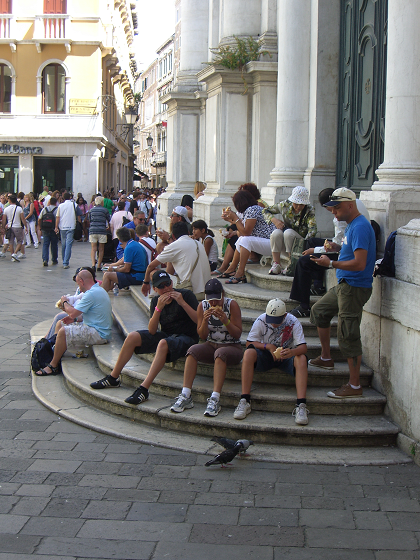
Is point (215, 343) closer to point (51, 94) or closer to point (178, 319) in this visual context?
point (178, 319)

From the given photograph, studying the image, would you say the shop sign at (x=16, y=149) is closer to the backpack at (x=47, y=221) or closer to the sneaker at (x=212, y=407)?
the backpack at (x=47, y=221)

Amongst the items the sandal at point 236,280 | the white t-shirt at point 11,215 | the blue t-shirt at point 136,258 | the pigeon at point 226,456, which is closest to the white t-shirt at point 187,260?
the sandal at point 236,280

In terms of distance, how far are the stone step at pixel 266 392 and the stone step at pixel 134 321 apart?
41 cm

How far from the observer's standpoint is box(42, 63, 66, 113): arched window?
30031 millimetres

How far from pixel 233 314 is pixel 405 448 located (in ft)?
5.81

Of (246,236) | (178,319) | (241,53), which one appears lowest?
(178,319)

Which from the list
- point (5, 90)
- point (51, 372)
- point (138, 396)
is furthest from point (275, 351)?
point (5, 90)

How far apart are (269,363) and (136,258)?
4749 millimetres

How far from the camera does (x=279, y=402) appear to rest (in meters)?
5.58

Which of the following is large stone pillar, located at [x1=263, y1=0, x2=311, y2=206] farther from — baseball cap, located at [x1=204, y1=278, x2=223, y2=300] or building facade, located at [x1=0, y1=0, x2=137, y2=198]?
building facade, located at [x1=0, y1=0, x2=137, y2=198]

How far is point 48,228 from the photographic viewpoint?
16062 millimetres

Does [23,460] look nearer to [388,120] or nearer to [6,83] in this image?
[388,120]

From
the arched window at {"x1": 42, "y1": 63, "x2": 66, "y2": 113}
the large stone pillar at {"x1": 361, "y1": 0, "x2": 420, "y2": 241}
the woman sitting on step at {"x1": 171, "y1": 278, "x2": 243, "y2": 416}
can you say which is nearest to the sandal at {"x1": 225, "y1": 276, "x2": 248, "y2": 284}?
the woman sitting on step at {"x1": 171, "y1": 278, "x2": 243, "y2": 416}

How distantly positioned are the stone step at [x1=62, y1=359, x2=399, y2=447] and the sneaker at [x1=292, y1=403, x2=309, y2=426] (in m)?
0.04
